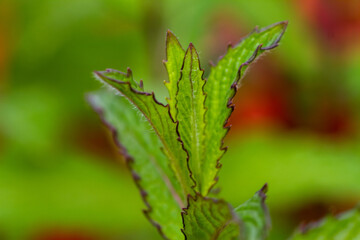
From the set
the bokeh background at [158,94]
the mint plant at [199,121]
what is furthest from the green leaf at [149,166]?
the bokeh background at [158,94]

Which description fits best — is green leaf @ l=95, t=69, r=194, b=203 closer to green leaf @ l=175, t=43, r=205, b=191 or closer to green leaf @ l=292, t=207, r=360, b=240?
green leaf @ l=175, t=43, r=205, b=191

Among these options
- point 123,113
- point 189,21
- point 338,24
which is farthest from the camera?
point 338,24

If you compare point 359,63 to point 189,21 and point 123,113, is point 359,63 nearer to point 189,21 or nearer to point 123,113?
point 189,21

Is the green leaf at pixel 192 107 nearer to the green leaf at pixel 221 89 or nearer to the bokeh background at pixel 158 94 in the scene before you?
the green leaf at pixel 221 89

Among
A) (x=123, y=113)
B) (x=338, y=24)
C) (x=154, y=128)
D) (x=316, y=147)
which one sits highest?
(x=338, y=24)

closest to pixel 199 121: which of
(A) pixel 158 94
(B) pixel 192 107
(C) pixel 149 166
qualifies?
(B) pixel 192 107

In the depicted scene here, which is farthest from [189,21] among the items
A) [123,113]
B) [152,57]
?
[123,113]

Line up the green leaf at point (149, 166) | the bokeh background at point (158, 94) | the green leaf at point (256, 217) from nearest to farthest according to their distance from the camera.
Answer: the green leaf at point (256, 217)
the green leaf at point (149, 166)
the bokeh background at point (158, 94)
